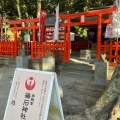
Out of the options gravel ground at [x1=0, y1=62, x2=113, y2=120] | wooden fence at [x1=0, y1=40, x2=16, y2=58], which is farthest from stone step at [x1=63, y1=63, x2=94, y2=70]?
wooden fence at [x1=0, y1=40, x2=16, y2=58]

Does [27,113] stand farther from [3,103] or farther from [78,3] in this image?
[78,3]

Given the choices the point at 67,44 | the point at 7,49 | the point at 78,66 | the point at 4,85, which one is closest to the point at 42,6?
the point at 7,49

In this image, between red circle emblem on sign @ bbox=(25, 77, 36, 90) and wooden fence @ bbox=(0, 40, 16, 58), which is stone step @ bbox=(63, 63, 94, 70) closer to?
wooden fence @ bbox=(0, 40, 16, 58)

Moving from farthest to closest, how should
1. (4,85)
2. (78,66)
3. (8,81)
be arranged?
(78,66)
(8,81)
(4,85)

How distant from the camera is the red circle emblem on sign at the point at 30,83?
3561 millimetres

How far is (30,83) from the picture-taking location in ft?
11.8

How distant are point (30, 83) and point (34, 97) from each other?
27 centimetres

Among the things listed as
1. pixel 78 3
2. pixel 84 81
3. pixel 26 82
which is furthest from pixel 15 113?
pixel 78 3

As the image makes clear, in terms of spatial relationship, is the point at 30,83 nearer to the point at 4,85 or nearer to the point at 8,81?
the point at 4,85

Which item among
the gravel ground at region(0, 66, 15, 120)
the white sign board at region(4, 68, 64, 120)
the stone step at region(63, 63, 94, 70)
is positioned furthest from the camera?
the stone step at region(63, 63, 94, 70)

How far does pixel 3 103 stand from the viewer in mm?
6129

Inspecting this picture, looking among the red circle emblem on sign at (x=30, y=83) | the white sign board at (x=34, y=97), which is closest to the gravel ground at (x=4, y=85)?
the white sign board at (x=34, y=97)

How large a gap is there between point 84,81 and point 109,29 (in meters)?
2.74

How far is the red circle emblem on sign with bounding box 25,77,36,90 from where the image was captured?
356 centimetres
